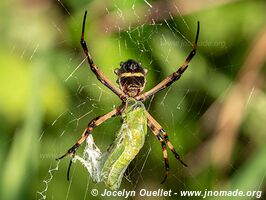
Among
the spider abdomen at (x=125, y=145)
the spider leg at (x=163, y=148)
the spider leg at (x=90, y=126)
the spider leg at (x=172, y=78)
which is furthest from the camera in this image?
the spider leg at (x=163, y=148)

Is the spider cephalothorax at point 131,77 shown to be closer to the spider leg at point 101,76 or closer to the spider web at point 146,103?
the spider leg at point 101,76

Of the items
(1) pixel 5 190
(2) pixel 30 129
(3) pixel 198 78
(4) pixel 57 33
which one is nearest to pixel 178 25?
(3) pixel 198 78

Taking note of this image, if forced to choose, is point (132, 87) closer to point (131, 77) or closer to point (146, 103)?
point (131, 77)

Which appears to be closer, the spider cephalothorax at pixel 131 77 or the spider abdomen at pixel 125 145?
the spider abdomen at pixel 125 145

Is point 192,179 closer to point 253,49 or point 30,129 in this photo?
point 253,49

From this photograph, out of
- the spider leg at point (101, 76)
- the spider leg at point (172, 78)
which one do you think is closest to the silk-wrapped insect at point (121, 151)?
the spider leg at point (101, 76)

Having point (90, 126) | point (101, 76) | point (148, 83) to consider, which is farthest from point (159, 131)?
point (101, 76)

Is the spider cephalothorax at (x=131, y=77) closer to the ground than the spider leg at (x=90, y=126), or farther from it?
farther from it

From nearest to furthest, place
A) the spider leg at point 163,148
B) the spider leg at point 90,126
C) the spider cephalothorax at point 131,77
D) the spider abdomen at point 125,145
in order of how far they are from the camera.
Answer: the spider abdomen at point 125,145 → the spider cephalothorax at point 131,77 → the spider leg at point 90,126 → the spider leg at point 163,148
